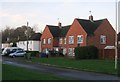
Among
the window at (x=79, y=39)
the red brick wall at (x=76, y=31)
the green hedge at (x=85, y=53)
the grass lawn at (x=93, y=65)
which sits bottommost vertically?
the grass lawn at (x=93, y=65)

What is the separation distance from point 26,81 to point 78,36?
4895 centimetres

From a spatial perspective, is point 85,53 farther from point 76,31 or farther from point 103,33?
point 76,31

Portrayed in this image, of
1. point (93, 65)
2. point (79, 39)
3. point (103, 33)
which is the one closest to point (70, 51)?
point (79, 39)

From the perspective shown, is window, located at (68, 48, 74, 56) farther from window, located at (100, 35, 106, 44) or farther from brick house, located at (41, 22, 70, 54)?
window, located at (100, 35, 106, 44)

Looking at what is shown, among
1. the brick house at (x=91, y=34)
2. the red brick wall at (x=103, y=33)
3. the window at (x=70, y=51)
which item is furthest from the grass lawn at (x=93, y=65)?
the window at (x=70, y=51)

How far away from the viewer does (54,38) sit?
2968 inches

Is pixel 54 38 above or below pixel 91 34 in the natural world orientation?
below

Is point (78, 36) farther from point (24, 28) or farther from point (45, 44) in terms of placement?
point (24, 28)

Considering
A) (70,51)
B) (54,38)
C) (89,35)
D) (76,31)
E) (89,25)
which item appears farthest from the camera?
(54,38)

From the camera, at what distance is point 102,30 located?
63062 millimetres

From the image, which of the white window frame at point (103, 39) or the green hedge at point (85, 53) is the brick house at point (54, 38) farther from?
the green hedge at point (85, 53)

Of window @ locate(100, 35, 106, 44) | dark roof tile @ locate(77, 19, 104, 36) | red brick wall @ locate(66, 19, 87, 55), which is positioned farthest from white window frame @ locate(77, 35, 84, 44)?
window @ locate(100, 35, 106, 44)

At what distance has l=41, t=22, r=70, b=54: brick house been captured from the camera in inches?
2899

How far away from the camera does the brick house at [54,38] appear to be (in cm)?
7362
